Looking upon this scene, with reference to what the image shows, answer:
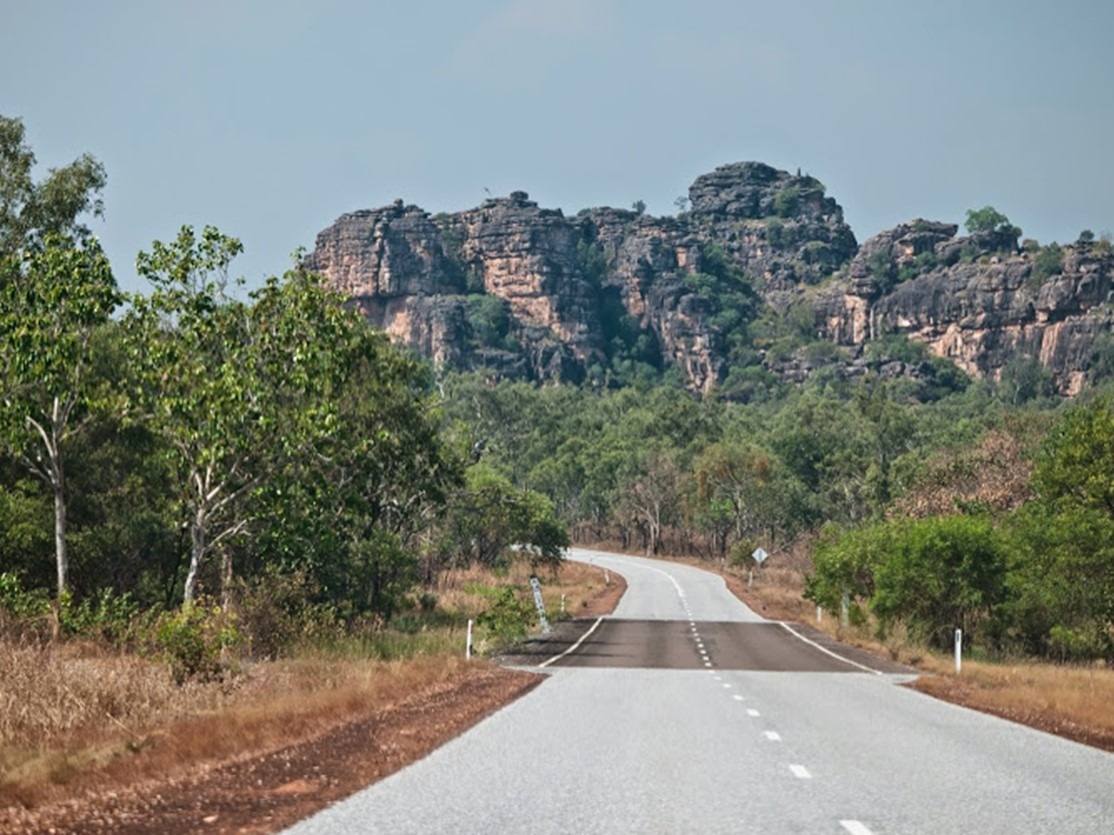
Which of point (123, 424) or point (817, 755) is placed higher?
point (123, 424)

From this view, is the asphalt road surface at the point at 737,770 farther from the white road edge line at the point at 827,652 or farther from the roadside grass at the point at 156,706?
the white road edge line at the point at 827,652

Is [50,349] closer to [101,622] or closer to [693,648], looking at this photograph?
[101,622]

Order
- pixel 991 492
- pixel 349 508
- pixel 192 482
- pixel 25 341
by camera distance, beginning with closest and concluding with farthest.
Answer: pixel 25 341 → pixel 192 482 → pixel 349 508 → pixel 991 492

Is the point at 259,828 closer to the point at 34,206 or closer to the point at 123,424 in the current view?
the point at 123,424

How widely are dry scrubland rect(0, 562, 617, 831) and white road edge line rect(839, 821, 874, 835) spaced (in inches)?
243

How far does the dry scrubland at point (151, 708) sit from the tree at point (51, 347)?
14.5ft

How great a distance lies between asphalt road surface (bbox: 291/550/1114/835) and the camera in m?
9.94

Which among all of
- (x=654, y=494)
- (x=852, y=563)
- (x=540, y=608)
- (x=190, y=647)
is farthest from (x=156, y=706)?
(x=654, y=494)

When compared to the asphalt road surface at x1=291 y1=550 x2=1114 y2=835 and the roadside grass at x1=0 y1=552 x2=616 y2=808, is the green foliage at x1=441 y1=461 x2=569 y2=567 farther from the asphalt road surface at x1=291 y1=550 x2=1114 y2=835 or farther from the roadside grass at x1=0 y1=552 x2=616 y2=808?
the asphalt road surface at x1=291 y1=550 x2=1114 y2=835

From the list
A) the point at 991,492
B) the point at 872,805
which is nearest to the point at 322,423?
the point at 872,805

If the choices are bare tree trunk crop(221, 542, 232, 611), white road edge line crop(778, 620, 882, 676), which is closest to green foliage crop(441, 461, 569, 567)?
white road edge line crop(778, 620, 882, 676)

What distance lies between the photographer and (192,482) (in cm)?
3331

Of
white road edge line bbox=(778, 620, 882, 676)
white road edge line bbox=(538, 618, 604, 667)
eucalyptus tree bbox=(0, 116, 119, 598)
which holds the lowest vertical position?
white road edge line bbox=(538, 618, 604, 667)

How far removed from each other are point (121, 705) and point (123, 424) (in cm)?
1413
